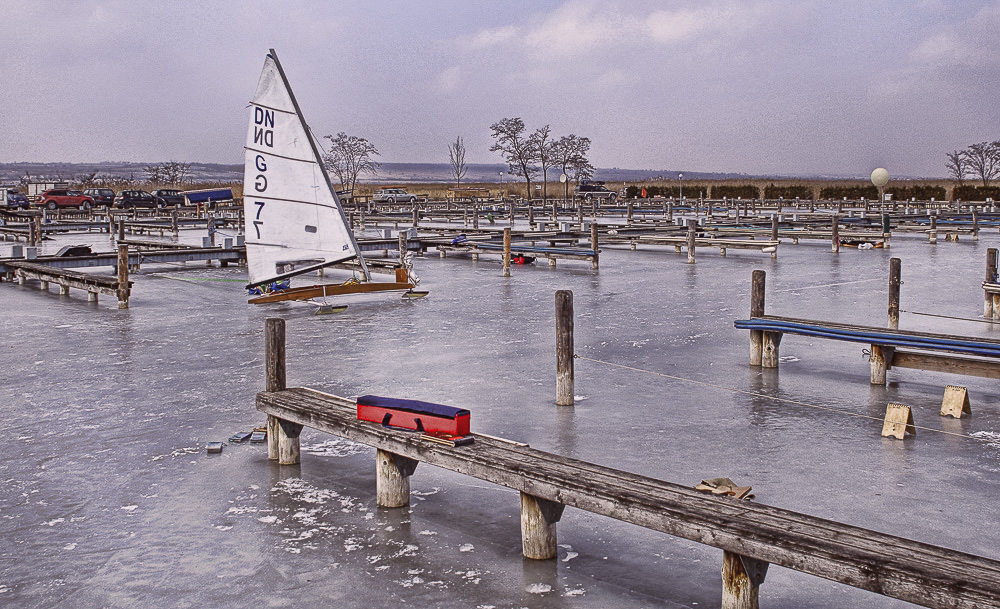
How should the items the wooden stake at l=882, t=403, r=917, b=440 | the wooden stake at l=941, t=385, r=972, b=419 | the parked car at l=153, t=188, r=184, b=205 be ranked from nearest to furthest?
the wooden stake at l=882, t=403, r=917, b=440 → the wooden stake at l=941, t=385, r=972, b=419 → the parked car at l=153, t=188, r=184, b=205

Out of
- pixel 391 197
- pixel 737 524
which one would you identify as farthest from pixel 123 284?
pixel 391 197

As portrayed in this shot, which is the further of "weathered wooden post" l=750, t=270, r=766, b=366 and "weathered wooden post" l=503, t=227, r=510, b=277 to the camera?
"weathered wooden post" l=503, t=227, r=510, b=277

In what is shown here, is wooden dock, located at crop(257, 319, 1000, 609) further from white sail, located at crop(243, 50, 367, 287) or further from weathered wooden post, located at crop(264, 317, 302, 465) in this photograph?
white sail, located at crop(243, 50, 367, 287)

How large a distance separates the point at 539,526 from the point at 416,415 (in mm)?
1367

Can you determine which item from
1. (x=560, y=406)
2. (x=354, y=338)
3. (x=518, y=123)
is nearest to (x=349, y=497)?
(x=560, y=406)

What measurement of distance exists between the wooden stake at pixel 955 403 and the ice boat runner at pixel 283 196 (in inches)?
397

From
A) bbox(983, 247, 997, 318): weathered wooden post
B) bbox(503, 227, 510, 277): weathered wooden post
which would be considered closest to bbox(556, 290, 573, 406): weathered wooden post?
bbox(983, 247, 997, 318): weathered wooden post

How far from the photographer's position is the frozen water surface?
568cm

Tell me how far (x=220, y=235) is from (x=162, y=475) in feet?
116

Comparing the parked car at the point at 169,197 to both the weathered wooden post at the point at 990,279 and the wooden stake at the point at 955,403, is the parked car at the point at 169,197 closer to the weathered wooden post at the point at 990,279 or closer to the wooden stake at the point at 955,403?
the weathered wooden post at the point at 990,279

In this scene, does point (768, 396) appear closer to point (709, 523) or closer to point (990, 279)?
point (709, 523)

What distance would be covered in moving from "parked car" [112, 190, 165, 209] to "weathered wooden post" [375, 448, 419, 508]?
6483 centimetres

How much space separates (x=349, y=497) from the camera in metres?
7.23

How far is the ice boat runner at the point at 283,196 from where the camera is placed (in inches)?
625
